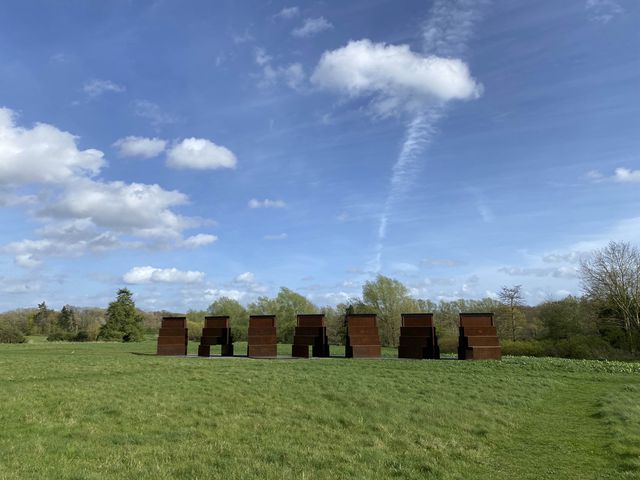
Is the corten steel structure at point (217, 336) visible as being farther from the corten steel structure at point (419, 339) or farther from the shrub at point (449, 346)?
the shrub at point (449, 346)

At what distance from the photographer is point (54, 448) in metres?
8.40

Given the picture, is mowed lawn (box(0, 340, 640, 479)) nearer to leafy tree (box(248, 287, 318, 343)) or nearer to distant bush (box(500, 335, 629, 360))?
distant bush (box(500, 335, 629, 360))

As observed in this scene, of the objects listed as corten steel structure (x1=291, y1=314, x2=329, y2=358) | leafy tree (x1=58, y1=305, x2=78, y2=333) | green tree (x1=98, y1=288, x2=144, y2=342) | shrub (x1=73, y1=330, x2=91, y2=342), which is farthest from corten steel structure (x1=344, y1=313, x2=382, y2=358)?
leafy tree (x1=58, y1=305, x2=78, y2=333)

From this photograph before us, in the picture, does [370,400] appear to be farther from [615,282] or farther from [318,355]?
[615,282]

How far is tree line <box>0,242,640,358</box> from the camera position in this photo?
39.8 meters

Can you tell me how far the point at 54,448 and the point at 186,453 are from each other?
2421mm

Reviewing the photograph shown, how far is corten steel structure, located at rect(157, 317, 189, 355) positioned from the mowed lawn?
13580mm

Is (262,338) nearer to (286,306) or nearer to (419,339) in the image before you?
(419,339)

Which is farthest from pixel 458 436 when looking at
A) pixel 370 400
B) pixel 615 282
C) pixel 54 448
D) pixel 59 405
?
pixel 615 282

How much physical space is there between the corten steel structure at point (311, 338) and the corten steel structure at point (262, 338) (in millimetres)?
1480

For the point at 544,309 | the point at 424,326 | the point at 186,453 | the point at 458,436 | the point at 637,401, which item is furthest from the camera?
the point at 544,309

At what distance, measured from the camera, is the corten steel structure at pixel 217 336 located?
32.3 metres

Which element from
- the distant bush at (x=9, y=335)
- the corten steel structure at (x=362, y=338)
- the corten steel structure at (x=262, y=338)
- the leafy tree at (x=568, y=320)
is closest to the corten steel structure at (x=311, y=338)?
the corten steel structure at (x=262, y=338)

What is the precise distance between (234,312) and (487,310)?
136 ft
